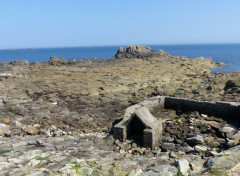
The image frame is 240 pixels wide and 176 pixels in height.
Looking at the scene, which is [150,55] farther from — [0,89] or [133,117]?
[133,117]

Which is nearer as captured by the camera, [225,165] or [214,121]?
[225,165]

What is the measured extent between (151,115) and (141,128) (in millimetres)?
722

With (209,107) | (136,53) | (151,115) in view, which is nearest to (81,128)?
(151,115)

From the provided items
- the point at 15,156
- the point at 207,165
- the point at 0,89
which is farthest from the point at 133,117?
the point at 0,89

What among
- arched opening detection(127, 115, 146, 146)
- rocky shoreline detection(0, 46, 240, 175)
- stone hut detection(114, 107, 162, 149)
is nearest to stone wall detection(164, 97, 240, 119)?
rocky shoreline detection(0, 46, 240, 175)

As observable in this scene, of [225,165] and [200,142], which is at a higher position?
[225,165]

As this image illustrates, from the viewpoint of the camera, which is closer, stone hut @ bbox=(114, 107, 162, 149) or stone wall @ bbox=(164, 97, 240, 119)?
stone hut @ bbox=(114, 107, 162, 149)

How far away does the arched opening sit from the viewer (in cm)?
1057

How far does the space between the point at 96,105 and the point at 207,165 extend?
1140 centimetres

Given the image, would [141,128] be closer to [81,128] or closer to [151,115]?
[151,115]

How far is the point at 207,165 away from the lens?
7.16m

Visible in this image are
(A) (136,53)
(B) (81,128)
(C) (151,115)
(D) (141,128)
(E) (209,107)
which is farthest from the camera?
(A) (136,53)

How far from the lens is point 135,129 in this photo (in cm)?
1099

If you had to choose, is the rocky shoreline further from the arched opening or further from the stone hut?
the arched opening
